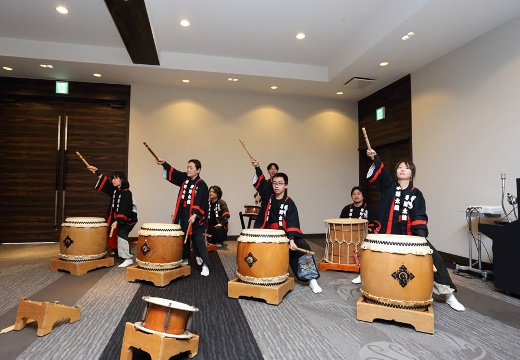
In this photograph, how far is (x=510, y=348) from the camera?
190 cm

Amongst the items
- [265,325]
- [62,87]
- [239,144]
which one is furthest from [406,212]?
[62,87]

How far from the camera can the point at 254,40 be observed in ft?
16.3

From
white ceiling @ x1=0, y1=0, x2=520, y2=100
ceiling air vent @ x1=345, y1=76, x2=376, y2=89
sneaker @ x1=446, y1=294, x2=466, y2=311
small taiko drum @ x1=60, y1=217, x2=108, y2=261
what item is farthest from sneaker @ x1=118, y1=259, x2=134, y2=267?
ceiling air vent @ x1=345, y1=76, x2=376, y2=89

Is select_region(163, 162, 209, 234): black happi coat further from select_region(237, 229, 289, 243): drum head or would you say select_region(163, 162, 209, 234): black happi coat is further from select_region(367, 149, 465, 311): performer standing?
select_region(367, 149, 465, 311): performer standing

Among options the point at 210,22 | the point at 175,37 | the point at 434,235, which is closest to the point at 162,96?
the point at 175,37

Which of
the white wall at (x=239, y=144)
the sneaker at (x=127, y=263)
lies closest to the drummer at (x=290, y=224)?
the sneaker at (x=127, y=263)

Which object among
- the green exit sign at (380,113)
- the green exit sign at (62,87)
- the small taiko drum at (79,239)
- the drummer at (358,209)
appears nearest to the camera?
the small taiko drum at (79,239)

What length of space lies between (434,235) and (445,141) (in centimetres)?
139

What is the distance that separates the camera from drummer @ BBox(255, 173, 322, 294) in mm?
3064

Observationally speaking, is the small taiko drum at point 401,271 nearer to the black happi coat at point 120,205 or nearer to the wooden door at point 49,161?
the black happi coat at point 120,205

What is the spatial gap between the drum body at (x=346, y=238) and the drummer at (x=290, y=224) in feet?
2.54

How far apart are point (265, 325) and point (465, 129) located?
3881 mm

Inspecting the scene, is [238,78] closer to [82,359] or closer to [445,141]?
[445,141]

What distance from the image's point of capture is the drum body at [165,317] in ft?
5.17
